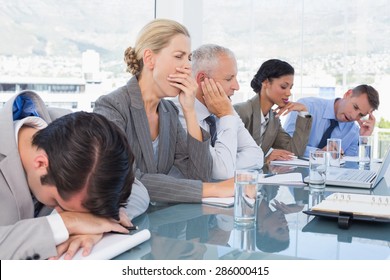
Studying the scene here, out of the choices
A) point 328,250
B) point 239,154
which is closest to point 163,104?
point 239,154

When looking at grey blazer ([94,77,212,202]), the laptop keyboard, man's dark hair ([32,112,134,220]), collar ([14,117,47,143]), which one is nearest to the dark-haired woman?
the laptop keyboard

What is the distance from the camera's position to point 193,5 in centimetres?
448

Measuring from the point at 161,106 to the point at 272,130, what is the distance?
1301mm

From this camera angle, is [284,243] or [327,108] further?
[327,108]

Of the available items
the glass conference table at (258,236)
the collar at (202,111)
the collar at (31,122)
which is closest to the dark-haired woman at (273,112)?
the collar at (202,111)

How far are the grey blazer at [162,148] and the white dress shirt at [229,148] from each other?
103mm

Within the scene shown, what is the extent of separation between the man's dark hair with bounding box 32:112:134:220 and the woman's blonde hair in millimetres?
932

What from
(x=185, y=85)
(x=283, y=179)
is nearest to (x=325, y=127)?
(x=283, y=179)

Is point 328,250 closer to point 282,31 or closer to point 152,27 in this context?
point 152,27

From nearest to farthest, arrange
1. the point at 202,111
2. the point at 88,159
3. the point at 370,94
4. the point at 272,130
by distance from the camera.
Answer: the point at 88,159, the point at 202,111, the point at 272,130, the point at 370,94

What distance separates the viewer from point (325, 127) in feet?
12.1

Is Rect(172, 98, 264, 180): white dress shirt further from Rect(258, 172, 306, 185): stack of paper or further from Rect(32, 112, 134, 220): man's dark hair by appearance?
Rect(32, 112, 134, 220): man's dark hair

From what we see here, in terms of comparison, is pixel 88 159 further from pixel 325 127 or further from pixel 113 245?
pixel 325 127

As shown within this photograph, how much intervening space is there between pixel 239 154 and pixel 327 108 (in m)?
1.57
